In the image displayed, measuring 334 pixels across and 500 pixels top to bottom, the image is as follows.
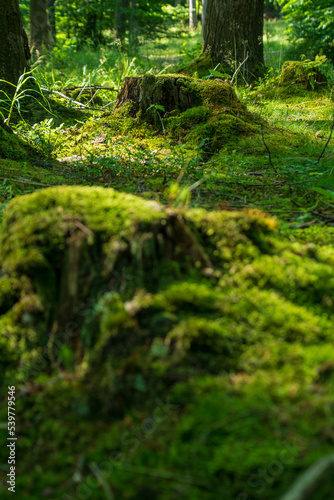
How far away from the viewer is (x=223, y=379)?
1435mm

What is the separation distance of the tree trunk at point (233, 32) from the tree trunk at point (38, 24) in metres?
7.31

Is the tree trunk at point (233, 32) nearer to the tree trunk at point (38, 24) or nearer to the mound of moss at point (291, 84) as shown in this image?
the mound of moss at point (291, 84)

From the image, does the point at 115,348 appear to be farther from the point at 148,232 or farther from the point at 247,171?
the point at 247,171

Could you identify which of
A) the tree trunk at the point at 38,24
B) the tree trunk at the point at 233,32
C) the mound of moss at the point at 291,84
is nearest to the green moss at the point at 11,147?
the tree trunk at the point at 233,32

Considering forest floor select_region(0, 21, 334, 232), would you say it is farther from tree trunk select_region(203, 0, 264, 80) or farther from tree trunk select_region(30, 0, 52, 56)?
tree trunk select_region(30, 0, 52, 56)

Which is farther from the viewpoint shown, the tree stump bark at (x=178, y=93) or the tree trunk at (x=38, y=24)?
the tree trunk at (x=38, y=24)

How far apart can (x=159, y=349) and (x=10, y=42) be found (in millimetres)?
5828

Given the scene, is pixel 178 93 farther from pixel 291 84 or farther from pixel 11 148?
pixel 291 84

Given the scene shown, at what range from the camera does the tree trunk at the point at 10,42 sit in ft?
18.1

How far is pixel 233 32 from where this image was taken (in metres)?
7.60

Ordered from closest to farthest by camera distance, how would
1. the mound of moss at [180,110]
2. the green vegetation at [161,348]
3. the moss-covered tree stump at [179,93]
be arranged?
1. the green vegetation at [161,348]
2. the mound of moss at [180,110]
3. the moss-covered tree stump at [179,93]

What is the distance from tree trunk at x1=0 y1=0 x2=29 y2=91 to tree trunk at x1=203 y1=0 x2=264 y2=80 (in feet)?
12.3

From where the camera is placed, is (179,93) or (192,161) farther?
(179,93)

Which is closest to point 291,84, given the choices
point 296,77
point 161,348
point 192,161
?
point 296,77
